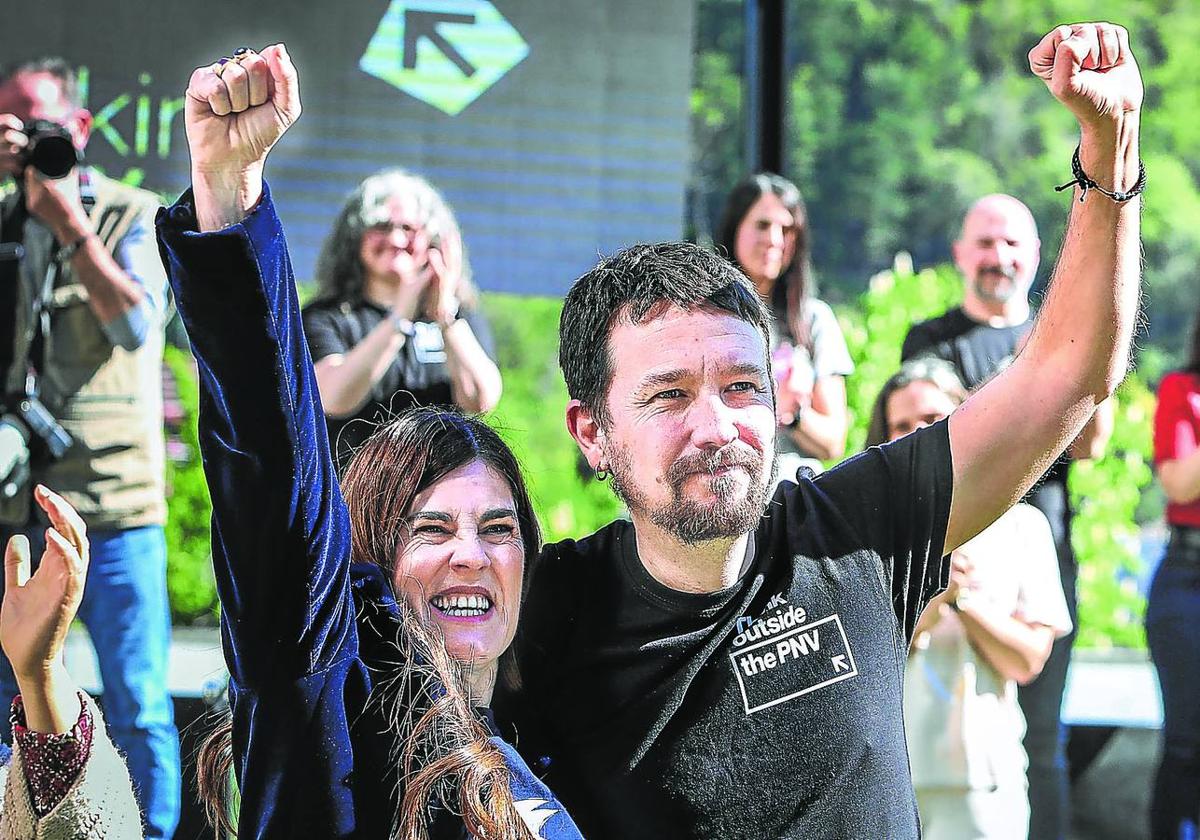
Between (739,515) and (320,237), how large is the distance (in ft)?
8.45

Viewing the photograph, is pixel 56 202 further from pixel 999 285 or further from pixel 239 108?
pixel 999 285

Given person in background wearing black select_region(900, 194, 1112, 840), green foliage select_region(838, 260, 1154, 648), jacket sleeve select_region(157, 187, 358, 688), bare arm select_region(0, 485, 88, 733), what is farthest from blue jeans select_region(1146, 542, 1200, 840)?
jacket sleeve select_region(157, 187, 358, 688)

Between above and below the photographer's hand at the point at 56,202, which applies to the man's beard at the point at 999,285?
below

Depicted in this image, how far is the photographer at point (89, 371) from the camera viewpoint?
3324 mm

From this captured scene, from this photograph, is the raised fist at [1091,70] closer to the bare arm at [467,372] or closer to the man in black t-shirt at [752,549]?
the man in black t-shirt at [752,549]

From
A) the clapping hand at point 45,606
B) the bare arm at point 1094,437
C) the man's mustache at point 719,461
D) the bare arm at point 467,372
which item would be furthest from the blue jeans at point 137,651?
the bare arm at point 1094,437

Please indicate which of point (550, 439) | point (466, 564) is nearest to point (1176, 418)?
point (550, 439)

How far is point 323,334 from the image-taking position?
137 inches

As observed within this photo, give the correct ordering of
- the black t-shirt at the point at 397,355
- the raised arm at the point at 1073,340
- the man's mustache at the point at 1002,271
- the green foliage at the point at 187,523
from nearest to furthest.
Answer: the raised arm at the point at 1073,340 < the black t-shirt at the point at 397,355 < the man's mustache at the point at 1002,271 < the green foliage at the point at 187,523

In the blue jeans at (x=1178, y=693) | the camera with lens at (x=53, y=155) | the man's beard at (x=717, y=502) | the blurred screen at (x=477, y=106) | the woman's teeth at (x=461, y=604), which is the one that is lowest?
the blue jeans at (x=1178, y=693)

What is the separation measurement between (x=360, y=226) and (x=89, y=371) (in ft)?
2.47

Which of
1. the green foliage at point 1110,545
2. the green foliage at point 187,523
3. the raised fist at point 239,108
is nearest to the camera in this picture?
the raised fist at point 239,108

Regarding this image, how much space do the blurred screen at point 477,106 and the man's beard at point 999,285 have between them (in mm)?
904

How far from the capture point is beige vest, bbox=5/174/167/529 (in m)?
3.41
